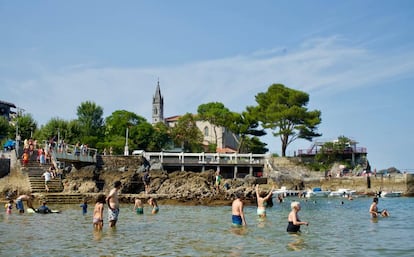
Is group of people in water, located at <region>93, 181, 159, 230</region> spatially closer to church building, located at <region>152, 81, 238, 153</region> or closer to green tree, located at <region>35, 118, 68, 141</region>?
green tree, located at <region>35, 118, 68, 141</region>

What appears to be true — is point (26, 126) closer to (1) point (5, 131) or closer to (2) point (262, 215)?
(1) point (5, 131)

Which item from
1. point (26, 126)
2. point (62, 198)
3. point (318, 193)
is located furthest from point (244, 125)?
point (62, 198)

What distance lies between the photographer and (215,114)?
8356 cm

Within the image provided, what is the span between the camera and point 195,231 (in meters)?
15.9

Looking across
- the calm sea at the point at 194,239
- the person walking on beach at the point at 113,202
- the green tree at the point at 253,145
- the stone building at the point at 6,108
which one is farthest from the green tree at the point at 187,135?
the person walking on beach at the point at 113,202

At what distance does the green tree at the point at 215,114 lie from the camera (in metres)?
80.1

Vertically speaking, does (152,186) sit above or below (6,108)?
below

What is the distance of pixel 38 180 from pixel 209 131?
67319mm

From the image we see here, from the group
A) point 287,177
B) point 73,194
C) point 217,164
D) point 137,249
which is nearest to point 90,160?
point 73,194

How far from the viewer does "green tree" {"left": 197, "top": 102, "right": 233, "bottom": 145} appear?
263 ft

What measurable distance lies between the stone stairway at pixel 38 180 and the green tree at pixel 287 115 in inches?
1695

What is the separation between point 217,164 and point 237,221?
45709mm

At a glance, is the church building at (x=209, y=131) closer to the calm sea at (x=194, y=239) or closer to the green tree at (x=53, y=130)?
the green tree at (x=53, y=130)

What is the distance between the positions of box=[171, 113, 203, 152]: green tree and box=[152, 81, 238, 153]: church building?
4.44 m
